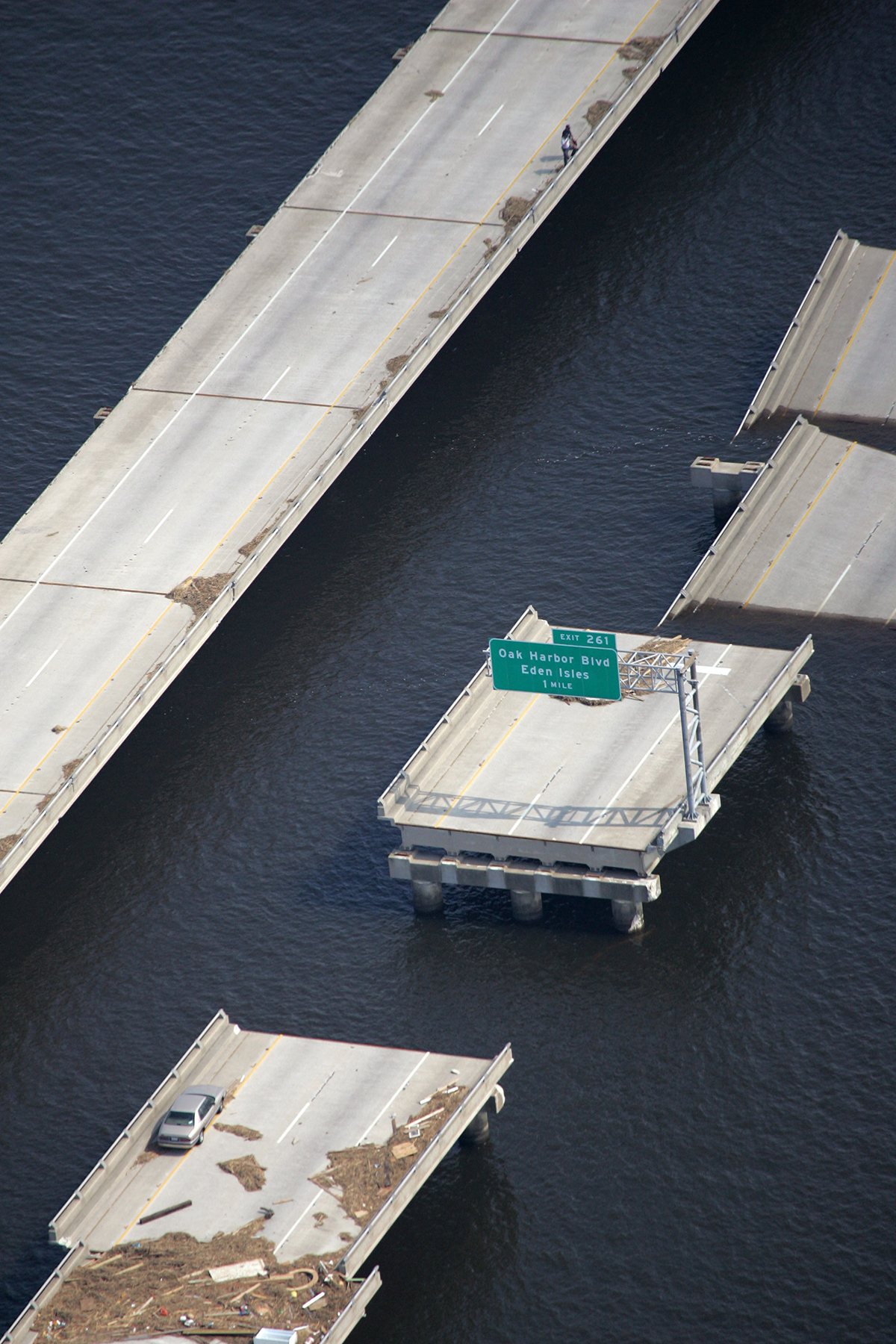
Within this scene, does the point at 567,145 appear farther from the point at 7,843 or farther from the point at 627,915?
the point at 7,843

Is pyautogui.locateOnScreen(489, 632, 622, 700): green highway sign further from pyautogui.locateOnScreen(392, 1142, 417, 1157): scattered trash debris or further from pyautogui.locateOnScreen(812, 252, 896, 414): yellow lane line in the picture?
pyautogui.locateOnScreen(812, 252, 896, 414): yellow lane line

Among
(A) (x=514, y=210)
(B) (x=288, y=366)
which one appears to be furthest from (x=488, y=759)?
(A) (x=514, y=210)

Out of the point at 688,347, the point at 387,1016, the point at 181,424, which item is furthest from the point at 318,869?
the point at 688,347

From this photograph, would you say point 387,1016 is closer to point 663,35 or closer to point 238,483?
point 238,483

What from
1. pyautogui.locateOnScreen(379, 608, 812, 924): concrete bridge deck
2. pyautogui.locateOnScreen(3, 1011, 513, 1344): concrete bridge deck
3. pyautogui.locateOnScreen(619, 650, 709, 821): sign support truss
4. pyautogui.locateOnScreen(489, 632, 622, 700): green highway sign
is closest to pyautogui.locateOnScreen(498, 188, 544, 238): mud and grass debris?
pyautogui.locateOnScreen(379, 608, 812, 924): concrete bridge deck

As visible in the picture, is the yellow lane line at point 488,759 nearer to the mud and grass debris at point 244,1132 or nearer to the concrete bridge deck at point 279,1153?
the concrete bridge deck at point 279,1153

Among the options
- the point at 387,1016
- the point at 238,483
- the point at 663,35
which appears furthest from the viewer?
the point at 663,35

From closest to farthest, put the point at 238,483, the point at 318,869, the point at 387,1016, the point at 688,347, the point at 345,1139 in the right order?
the point at 345,1139 → the point at 387,1016 → the point at 318,869 → the point at 238,483 → the point at 688,347
